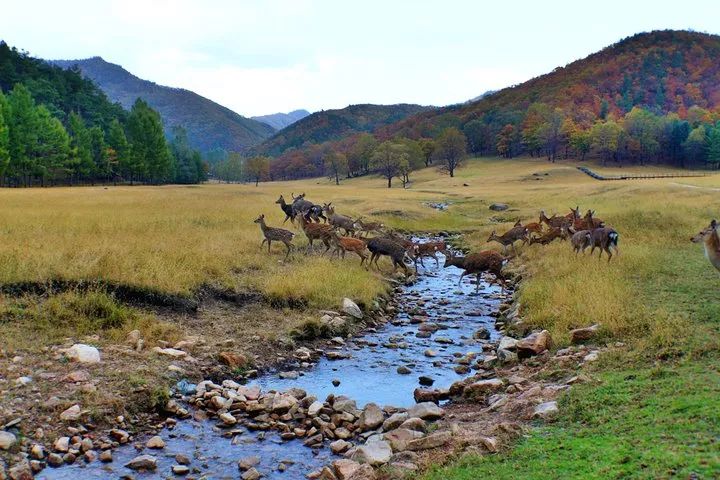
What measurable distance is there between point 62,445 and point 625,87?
555ft

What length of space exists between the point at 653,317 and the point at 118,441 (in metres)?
9.61

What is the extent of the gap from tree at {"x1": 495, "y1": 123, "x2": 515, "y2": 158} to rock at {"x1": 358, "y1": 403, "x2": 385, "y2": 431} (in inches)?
4490

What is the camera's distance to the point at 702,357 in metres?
8.48

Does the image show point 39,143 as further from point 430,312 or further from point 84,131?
point 430,312

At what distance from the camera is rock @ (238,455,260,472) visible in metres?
7.36

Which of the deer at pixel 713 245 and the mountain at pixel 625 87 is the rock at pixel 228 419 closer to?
the deer at pixel 713 245

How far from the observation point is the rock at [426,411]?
856 cm

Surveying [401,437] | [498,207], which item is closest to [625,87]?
[498,207]

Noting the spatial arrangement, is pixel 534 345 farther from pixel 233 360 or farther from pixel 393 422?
pixel 233 360

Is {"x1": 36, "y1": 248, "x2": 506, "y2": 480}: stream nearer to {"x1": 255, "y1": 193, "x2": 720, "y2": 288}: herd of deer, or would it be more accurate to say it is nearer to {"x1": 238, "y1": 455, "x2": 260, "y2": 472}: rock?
{"x1": 238, "y1": 455, "x2": 260, "y2": 472}: rock

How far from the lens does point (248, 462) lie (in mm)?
7465

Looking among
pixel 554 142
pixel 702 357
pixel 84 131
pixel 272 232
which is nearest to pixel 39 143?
pixel 84 131

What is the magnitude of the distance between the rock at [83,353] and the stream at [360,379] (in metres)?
2.32

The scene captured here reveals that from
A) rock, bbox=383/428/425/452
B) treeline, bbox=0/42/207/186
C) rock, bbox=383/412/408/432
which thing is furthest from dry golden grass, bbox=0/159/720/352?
treeline, bbox=0/42/207/186
